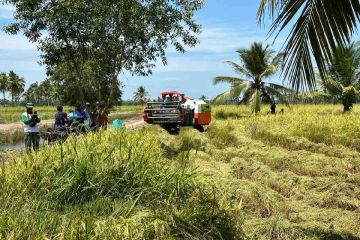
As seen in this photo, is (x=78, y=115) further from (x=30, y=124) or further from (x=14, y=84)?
(x=14, y=84)

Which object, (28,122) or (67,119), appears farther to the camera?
(67,119)

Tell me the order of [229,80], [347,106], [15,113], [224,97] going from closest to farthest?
[347,106] → [224,97] → [229,80] → [15,113]

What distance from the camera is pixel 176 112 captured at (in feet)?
65.5

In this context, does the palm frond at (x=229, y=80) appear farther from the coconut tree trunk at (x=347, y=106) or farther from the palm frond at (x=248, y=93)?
the coconut tree trunk at (x=347, y=106)

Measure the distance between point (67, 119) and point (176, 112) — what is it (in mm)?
6783

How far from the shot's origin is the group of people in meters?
12.2

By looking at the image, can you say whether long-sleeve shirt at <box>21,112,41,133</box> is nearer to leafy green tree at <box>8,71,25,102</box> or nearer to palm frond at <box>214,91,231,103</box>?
palm frond at <box>214,91,231,103</box>

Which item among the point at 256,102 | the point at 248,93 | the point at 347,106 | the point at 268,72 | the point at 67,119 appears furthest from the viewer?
the point at 248,93

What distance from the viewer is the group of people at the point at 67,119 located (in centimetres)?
1225

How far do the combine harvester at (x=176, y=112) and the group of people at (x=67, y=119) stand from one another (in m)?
4.34

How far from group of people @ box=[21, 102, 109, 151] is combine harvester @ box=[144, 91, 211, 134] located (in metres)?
4.34

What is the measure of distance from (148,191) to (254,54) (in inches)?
1019

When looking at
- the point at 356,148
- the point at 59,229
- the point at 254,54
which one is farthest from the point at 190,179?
the point at 254,54

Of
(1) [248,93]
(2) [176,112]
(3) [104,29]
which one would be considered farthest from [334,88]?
(3) [104,29]
